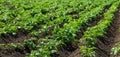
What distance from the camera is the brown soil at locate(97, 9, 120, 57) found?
12.5m

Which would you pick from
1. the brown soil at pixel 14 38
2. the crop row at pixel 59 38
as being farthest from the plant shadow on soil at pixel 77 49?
the brown soil at pixel 14 38

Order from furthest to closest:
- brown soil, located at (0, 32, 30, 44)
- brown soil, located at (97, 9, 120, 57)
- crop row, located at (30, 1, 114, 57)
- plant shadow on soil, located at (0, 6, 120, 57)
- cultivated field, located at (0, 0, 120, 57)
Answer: brown soil, located at (0, 32, 30, 44), brown soil, located at (97, 9, 120, 57), plant shadow on soil, located at (0, 6, 120, 57), cultivated field, located at (0, 0, 120, 57), crop row, located at (30, 1, 114, 57)

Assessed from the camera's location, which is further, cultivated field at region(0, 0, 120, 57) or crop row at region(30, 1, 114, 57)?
cultivated field at region(0, 0, 120, 57)

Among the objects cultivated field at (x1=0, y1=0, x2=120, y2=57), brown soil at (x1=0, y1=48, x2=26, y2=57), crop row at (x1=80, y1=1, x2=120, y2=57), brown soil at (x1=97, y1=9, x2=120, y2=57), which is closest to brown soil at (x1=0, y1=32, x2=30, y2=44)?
cultivated field at (x1=0, y1=0, x2=120, y2=57)

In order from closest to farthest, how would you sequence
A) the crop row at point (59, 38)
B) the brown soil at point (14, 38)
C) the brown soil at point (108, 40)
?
the crop row at point (59, 38), the brown soil at point (108, 40), the brown soil at point (14, 38)

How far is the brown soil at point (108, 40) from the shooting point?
41.0 ft

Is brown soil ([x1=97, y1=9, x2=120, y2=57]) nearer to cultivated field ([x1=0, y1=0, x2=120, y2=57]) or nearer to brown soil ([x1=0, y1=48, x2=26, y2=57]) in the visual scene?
cultivated field ([x1=0, y1=0, x2=120, y2=57])

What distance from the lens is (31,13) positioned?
840 inches

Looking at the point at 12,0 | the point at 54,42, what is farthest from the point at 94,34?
the point at 12,0

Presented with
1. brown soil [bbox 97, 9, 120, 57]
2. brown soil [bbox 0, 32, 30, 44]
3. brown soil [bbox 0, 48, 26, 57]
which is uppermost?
brown soil [bbox 0, 48, 26, 57]

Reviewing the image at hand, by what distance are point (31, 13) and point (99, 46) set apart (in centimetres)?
900

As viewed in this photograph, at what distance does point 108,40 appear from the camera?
48.4 feet

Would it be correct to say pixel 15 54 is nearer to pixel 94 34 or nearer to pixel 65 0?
pixel 94 34

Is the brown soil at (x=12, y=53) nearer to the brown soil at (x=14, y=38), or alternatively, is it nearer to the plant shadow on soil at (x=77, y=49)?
the plant shadow on soil at (x=77, y=49)
